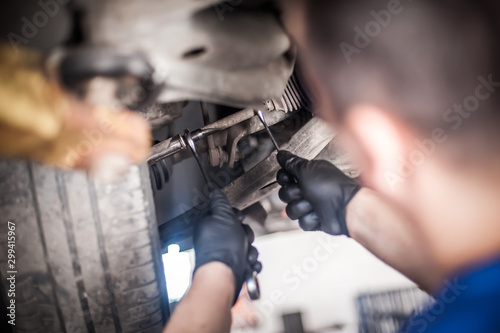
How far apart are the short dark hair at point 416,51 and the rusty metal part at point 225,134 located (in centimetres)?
43

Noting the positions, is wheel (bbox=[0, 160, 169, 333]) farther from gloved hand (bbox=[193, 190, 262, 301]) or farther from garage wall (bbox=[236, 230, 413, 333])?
garage wall (bbox=[236, 230, 413, 333])

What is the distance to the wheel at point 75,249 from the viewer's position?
65 centimetres

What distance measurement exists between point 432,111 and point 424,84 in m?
0.04

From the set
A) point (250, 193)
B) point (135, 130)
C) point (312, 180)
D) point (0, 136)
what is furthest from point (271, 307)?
point (0, 136)

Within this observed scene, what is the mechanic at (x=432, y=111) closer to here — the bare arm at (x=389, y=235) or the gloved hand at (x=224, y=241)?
the bare arm at (x=389, y=235)

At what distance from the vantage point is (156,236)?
733 mm

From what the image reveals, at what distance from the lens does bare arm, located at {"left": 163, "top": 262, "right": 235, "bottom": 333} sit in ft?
2.29

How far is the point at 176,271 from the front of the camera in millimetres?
1328

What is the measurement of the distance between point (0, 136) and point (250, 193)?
0.65m

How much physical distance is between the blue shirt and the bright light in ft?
2.94

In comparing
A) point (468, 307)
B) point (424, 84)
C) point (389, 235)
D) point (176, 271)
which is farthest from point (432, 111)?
point (176, 271)

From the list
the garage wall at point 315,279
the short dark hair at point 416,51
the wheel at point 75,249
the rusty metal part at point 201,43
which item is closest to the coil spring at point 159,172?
the wheel at point 75,249

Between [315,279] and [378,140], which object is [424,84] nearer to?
[378,140]

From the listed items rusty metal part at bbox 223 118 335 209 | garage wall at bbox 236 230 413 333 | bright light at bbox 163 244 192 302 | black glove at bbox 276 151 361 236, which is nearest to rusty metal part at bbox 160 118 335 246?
rusty metal part at bbox 223 118 335 209
